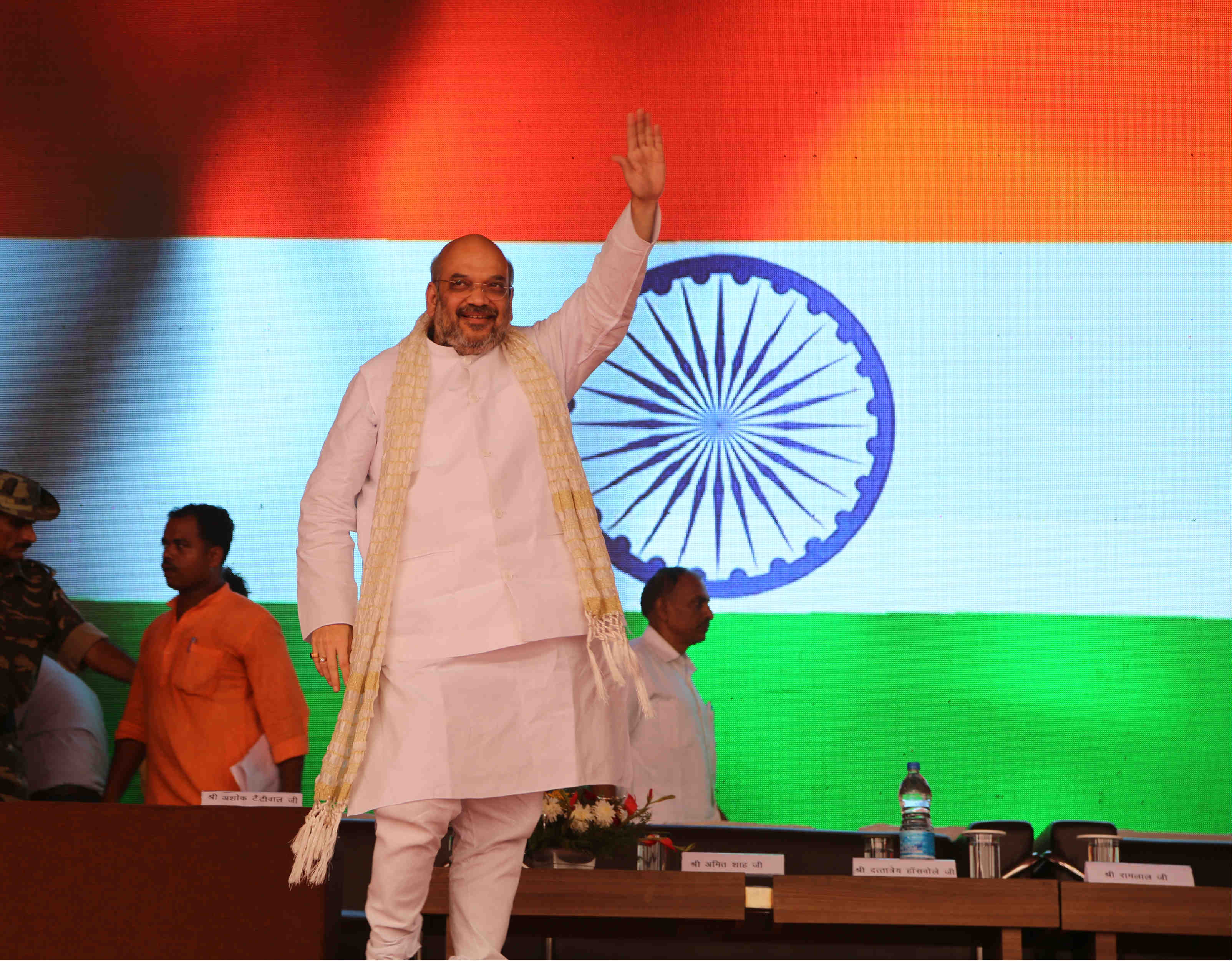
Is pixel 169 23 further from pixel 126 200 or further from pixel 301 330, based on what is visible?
pixel 301 330

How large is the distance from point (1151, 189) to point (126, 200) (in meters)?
3.60

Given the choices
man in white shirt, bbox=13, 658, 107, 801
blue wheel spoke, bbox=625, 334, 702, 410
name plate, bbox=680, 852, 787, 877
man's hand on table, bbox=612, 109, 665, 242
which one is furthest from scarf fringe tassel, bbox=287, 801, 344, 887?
blue wheel spoke, bbox=625, 334, 702, 410

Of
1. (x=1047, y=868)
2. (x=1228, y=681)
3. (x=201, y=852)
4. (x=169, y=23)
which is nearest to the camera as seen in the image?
(x=201, y=852)

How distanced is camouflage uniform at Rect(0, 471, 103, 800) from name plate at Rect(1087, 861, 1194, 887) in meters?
2.67

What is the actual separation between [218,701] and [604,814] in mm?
1562

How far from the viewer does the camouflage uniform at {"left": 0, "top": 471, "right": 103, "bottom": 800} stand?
3.84 m

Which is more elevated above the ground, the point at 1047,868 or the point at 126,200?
the point at 126,200

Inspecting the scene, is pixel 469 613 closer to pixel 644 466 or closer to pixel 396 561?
pixel 396 561

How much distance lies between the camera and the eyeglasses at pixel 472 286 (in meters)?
2.79

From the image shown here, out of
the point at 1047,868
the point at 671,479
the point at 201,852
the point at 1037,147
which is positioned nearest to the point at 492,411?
the point at 201,852

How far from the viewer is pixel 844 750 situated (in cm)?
Answer: 494

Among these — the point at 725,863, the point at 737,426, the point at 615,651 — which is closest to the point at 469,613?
the point at 615,651

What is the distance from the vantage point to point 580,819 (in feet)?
9.99

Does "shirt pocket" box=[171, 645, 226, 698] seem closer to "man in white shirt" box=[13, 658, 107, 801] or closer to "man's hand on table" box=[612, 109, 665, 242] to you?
"man in white shirt" box=[13, 658, 107, 801]
